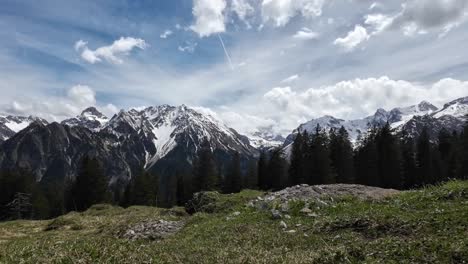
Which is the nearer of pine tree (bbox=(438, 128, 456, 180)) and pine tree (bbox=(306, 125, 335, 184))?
pine tree (bbox=(306, 125, 335, 184))

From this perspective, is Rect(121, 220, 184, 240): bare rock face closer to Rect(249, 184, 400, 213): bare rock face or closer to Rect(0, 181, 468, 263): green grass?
Rect(0, 181, 468, 263): green grass

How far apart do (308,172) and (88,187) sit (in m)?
50.8

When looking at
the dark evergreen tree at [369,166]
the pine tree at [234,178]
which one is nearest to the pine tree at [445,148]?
the dark evergreen tree at [369,166]

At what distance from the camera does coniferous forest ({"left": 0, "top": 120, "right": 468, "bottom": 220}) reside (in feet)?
270

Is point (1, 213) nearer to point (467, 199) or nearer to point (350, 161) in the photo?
point (350, 161)

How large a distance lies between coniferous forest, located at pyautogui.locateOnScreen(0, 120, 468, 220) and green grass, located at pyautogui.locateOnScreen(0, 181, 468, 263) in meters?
60.5

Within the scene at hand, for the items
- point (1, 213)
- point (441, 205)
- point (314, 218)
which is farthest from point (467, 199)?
point (1, 213)

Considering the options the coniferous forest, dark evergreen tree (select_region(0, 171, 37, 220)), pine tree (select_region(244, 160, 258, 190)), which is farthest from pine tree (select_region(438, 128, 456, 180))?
dark evergreen tree (select_region(0, 171, 37, 220))

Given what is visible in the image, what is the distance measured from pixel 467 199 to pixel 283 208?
29.6 feet

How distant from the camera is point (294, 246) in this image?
14273 mm

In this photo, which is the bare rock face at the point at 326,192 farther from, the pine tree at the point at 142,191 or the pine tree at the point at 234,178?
the pine tree at the point at 142,191

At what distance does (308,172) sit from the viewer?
83.8 metres

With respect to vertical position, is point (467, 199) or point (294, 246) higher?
point (467, 199)

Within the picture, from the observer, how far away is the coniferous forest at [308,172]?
82188 mm
